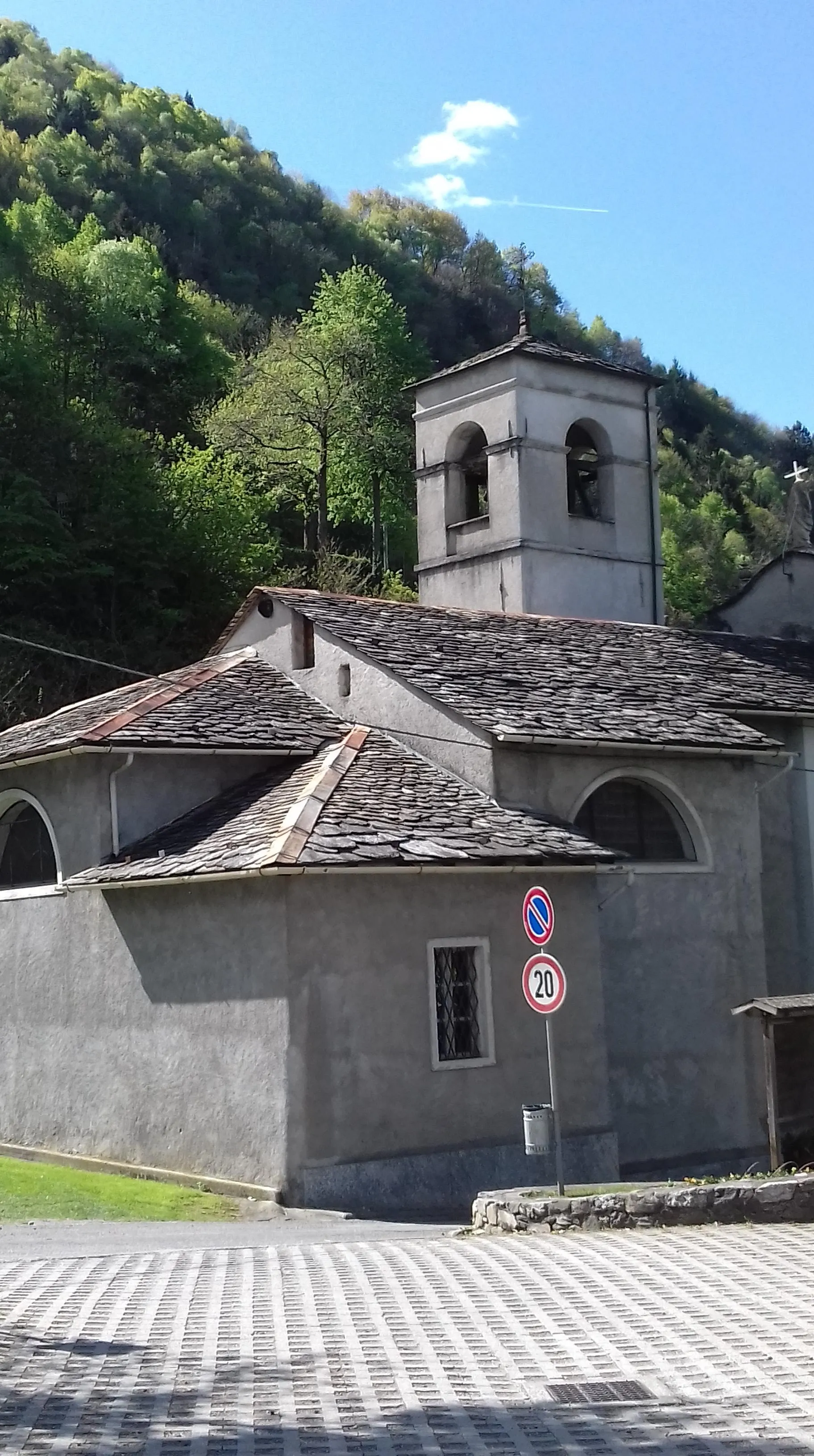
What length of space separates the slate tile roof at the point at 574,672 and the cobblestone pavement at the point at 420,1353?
861 cm

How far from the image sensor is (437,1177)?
1670 cm

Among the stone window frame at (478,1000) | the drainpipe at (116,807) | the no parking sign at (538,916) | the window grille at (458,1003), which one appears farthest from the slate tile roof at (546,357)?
the no parking sign at (538,916)

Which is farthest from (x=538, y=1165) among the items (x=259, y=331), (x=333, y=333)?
(x=259, y=331)

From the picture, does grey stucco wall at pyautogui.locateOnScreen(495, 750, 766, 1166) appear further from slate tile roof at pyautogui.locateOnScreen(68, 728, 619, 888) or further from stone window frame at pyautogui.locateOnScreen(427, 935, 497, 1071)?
stone window frame at pyautogui.locateOnScreen(427, 935, 497, 1071)

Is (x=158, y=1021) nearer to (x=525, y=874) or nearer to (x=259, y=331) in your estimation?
(x=525, y=874)

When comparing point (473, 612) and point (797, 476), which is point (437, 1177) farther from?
point (797, 476)

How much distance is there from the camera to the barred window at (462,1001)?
17.2m

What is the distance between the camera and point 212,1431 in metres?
6.64

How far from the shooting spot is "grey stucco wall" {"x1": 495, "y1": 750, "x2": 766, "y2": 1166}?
63.3 feet

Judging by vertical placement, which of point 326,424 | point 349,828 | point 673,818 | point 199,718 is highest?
point 326,424

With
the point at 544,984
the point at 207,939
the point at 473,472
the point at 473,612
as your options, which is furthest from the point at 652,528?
the point at 544,984

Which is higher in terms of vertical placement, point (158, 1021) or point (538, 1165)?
point (158, 1021)

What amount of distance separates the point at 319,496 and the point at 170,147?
59124mm

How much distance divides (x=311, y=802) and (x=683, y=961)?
584 centimetres
